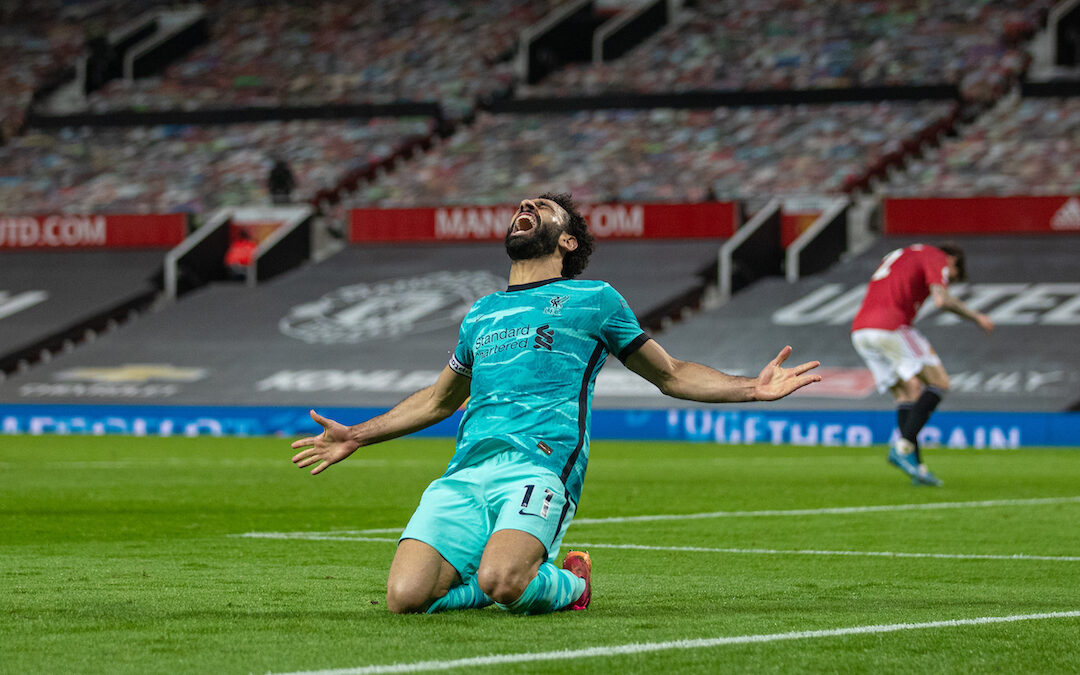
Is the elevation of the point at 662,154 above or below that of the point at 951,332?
above

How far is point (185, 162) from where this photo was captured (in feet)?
116

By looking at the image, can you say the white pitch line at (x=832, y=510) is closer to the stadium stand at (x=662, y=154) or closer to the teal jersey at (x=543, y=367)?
the teal jersey at (x=543, y=367)

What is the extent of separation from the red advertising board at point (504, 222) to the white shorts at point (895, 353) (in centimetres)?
1549

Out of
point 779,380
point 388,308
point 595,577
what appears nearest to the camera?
point 779,380

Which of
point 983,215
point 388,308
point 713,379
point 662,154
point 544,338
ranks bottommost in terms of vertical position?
point 388,308

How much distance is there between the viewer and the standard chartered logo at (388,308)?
27688mm

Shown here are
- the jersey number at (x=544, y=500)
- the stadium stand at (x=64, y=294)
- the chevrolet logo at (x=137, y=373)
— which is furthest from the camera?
the stadium stand at (x=64, y=294)

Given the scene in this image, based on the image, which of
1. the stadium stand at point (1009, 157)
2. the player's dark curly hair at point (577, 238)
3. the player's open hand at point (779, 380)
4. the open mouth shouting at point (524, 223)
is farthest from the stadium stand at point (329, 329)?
the player's open hand at point (779, 380)

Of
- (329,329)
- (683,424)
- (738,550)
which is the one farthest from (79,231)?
(738,550)

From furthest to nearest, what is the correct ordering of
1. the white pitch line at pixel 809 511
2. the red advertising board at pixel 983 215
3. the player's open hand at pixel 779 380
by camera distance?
the red advertising board at pixel 983 215 < the white pitch line at pixel 809 511 < the player's open hand at pixel 779 380

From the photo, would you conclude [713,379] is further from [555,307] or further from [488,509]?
[488,509]

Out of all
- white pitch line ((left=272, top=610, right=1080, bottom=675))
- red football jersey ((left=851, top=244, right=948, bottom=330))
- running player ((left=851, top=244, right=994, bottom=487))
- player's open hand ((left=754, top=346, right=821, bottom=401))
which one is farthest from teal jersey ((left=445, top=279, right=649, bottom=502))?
red football jersey ((left=851, top=244, right=948, bottom=330))

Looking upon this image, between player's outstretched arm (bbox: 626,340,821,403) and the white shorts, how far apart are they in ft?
23.7

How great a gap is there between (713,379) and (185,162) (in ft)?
102
